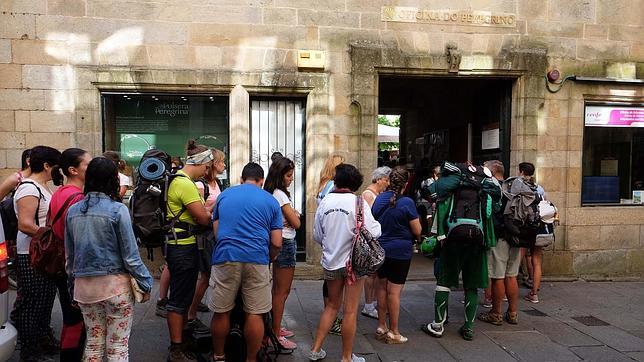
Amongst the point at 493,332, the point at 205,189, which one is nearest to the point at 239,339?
the point at 205,189

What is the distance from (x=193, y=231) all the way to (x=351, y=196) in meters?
1.39

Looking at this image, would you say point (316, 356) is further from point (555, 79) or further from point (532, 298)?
point (555, 79)

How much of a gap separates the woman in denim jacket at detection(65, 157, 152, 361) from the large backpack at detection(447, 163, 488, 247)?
2992mm

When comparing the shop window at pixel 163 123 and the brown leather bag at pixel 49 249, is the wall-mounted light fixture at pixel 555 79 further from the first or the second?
the brown leather bag at pixel 49 249

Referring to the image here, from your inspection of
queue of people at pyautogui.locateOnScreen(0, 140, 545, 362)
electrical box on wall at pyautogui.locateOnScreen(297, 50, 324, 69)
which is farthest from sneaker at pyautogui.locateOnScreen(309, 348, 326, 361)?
electrical box on wall at pyautogui.locateOnScreen(297, 50, 324, 69)

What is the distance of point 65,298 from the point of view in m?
3.87

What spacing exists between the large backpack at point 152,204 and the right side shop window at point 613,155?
6.67 metres

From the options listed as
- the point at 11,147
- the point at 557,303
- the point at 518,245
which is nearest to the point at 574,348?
the point at 518,245

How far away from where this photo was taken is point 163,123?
23.7ft

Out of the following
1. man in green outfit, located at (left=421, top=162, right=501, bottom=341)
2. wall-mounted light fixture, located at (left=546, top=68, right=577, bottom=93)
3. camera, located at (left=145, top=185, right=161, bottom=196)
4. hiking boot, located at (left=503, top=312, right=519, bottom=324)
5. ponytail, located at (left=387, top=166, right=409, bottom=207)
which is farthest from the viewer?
wall-mounted light fixture, located at (left=546, top=68, right=577, bottom=93)

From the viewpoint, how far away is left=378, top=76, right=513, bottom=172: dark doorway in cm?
817

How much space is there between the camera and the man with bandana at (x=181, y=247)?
416 cm

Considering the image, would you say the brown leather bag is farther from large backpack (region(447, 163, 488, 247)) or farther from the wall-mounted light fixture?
the wall-mounted light fixture

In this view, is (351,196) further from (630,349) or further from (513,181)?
(630,349)
